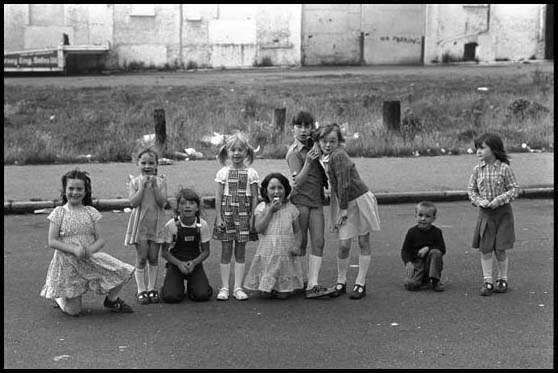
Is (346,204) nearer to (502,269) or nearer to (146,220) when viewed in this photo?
(502,269)

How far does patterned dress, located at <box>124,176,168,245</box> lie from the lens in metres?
7.68

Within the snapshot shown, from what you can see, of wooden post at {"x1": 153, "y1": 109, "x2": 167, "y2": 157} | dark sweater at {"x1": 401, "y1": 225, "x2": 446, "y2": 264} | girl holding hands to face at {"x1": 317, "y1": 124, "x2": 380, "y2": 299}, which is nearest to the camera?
girl holding hands to face at {"x1": 317, "y1": 124, "x2": 380, "y2": 299}

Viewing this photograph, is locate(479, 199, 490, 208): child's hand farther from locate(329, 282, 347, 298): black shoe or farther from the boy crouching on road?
locate(329, 282, 347, 298): black shoe

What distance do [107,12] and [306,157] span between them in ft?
104

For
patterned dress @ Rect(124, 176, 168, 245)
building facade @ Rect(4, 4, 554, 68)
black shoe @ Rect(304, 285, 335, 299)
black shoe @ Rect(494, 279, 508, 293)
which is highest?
building facade @ Rect(4, 4, 554, 68)

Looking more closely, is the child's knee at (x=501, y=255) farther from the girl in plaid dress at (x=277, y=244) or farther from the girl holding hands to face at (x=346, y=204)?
the girl in plaid dress at (x=277, y=244)

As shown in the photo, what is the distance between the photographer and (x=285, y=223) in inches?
312

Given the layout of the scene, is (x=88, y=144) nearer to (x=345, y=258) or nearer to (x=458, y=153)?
(x=458, y=153)

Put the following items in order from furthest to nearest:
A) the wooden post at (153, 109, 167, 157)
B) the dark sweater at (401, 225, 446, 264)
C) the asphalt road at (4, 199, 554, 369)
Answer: the wooden post at (153, 109, 167, 157), the dark sweater at (401, 225, 446, 264), the asphalt road at (4, 199, 554, 369)

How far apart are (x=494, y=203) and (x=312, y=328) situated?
216 cm

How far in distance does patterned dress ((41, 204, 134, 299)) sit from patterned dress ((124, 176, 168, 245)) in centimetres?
42

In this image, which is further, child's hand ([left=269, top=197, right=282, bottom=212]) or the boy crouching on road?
the boy crouching on road

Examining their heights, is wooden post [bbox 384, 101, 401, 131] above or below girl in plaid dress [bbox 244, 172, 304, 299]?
above

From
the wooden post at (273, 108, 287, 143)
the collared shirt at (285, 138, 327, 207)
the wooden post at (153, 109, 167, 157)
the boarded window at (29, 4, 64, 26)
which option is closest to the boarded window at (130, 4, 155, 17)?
the boarded window at (29, 4, 64, 26)
